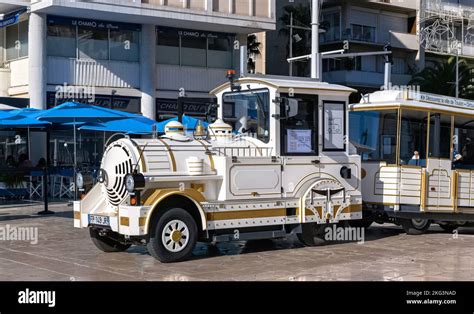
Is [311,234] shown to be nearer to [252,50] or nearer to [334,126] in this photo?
[334,126]

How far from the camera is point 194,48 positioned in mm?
31844

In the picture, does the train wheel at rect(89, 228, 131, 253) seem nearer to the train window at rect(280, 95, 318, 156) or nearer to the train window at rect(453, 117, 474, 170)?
the train window at rect(280, 95, 318, 156)

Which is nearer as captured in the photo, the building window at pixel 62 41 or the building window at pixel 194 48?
the building window at pixel 62 41

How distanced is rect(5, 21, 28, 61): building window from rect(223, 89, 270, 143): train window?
61.4 feet

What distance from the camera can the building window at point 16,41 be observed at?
28766 millimetres

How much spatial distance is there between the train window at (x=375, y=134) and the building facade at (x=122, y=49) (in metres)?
12.5

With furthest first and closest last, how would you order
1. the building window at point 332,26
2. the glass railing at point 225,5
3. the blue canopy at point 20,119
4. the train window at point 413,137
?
the building window at point 332,26
the glass railing at point 225,5
the blue canopy at point 20,119
the train window at point 413,137

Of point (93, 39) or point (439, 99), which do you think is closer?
point (439, 99)

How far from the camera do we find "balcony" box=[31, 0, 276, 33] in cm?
2669

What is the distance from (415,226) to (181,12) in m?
17.7

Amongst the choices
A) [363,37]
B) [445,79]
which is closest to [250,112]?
[363,37]

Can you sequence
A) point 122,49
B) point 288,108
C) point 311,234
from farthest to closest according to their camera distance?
point 122,49, point 311,234, point 288,108

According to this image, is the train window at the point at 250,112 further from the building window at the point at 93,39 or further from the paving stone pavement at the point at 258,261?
the building window at the point at 93,39

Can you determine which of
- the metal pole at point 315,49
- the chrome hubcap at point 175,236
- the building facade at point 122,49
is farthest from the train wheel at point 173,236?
the building facade at point 122,49
